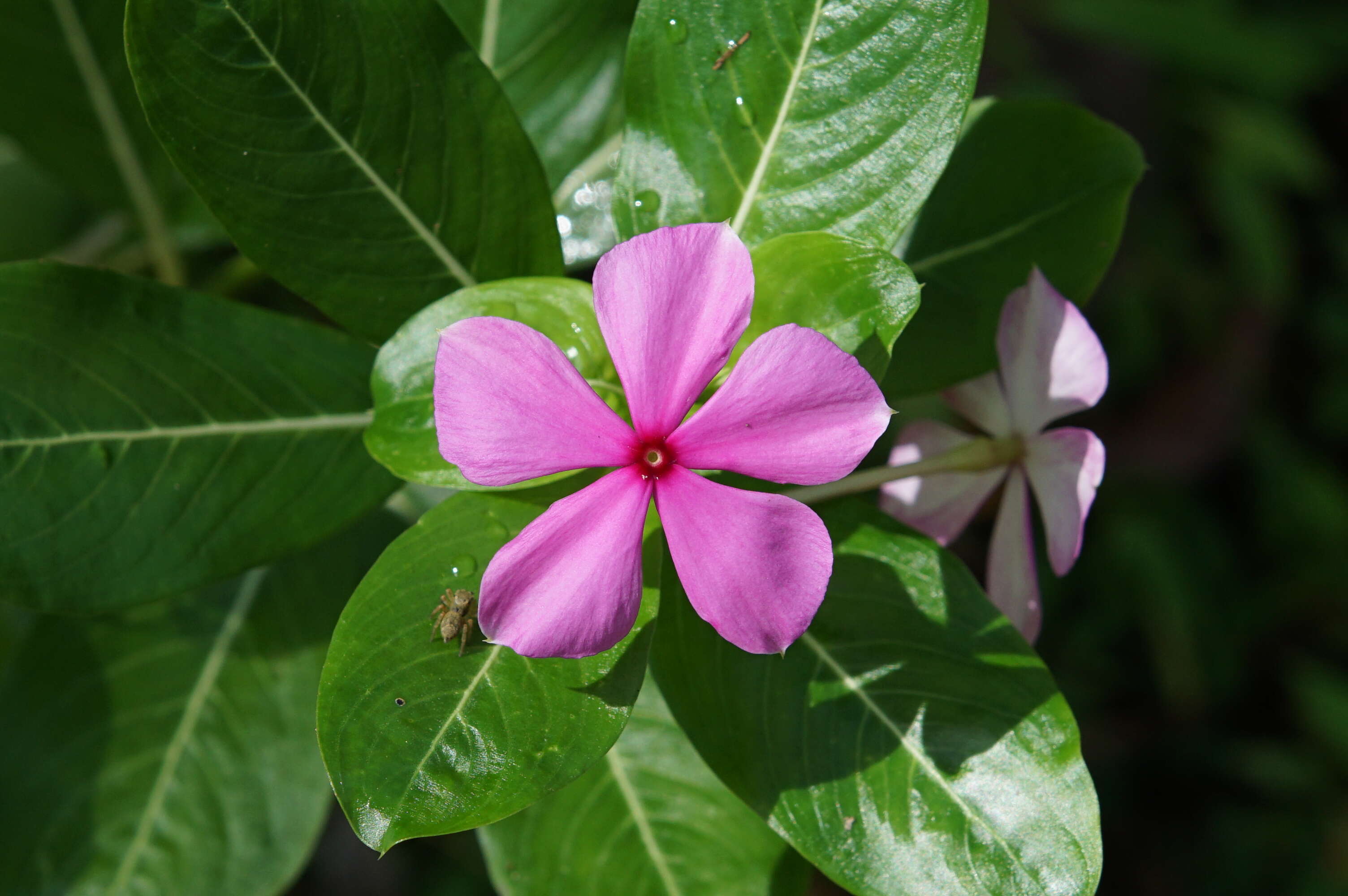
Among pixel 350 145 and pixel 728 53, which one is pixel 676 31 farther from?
pixel 350 145

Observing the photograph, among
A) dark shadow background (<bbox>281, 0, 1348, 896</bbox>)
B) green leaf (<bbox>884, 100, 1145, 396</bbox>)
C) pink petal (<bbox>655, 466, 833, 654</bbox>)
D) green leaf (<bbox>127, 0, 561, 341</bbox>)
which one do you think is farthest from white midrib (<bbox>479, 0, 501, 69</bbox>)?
dark shadow background (<bbox>281, 0, 1348, 896</bbox>)

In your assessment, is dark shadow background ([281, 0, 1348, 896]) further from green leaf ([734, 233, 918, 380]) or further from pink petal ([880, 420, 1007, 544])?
green leaf ([734, 233, 918, 380])

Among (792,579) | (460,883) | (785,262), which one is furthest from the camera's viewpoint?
(460,883)

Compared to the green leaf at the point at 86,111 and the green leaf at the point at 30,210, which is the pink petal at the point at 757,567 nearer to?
the green leaf at the point at 86,111

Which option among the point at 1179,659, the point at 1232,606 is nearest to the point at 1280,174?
the point at 1232,606

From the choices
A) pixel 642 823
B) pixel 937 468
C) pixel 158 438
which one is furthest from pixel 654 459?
pixel 642 823

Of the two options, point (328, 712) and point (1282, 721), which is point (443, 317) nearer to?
point (328, 712)

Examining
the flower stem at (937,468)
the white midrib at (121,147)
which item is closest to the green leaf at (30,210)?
the white midrib at (121,147)
